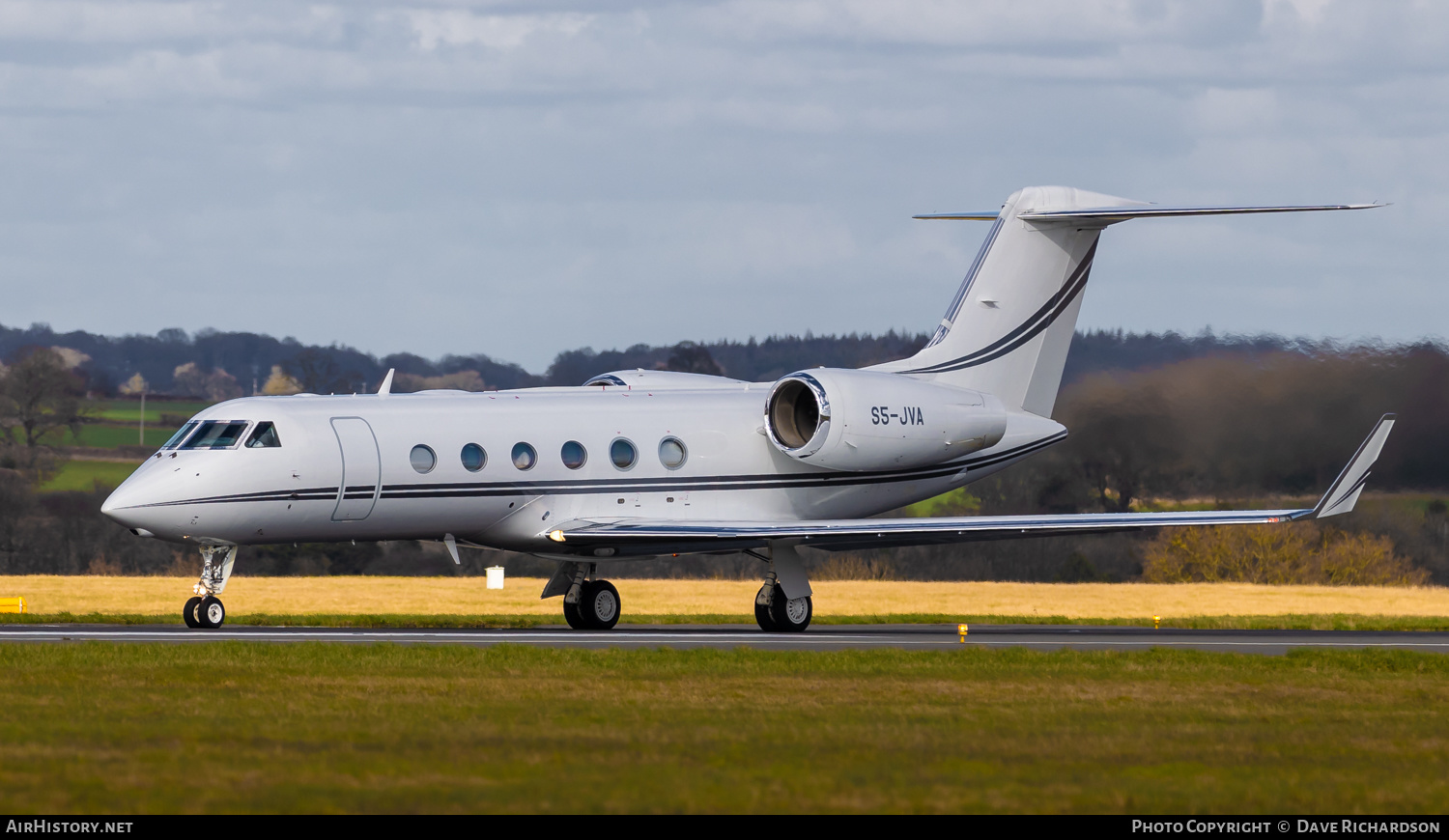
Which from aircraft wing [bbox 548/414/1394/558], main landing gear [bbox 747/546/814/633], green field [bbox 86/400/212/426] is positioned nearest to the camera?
aircraft wing [bbox 548/414/1394/558]

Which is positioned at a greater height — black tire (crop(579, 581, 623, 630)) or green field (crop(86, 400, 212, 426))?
green field (crop(86, 400, 212, 426))

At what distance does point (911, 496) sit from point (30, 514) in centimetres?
4500

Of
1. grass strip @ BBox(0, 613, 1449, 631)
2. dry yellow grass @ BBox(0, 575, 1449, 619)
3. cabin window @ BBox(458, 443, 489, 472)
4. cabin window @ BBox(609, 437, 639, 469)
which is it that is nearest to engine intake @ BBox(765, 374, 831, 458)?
cabin window @ BBox(609, 437, 639, 469)

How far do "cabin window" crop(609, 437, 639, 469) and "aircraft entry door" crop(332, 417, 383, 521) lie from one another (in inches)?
161

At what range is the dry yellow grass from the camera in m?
42.4

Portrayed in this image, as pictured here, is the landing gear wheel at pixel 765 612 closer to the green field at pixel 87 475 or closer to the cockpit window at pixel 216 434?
the cockpit window at pixel 216 434

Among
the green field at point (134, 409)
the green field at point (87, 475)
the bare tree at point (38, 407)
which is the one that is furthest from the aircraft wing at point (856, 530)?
the green field at point (134, 409)

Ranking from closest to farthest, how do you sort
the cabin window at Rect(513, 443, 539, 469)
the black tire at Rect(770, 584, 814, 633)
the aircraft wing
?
1. the aircraft wing
2. the cabin window at Rect(513, 443, 539, 469)
3. the black tire at Rect(770, 584, 814, 633)

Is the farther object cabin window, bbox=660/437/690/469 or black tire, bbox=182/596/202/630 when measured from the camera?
cabin window, bbox=660/437/690/469

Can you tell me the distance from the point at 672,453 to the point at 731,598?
1663 centimetres

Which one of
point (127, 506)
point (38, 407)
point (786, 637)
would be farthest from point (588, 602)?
point (38, 407)

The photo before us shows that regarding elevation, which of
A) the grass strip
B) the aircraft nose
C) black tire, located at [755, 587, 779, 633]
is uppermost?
the aircraft nose

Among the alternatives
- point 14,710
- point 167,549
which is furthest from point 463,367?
point 14,710

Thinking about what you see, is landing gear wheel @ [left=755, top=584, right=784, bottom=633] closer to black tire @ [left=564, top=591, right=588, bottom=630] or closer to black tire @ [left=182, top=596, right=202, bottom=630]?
black tire @ [left=564, top=591, right=588, bottom=630]
